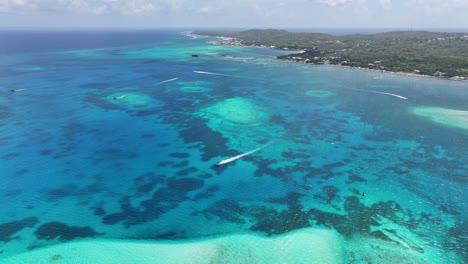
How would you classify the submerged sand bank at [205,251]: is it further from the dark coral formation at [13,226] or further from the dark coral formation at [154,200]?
the dark coral formation at [154,200]

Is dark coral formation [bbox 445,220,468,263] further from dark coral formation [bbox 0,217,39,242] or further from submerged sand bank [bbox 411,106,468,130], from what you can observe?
dark coral formation [bbox 0,217,39,242]

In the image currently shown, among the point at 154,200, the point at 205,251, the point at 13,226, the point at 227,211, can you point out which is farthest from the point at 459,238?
the point at 13,226

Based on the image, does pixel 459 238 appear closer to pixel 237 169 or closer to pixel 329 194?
pixel 329 194

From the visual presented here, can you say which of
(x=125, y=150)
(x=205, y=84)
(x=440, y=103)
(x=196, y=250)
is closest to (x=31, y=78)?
(x=205, y=84)

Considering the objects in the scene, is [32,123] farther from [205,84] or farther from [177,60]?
[177,60]

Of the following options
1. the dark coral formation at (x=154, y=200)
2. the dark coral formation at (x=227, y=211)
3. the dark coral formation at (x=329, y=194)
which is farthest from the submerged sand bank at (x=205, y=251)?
the dark coral formation at (x=329, y=194)
